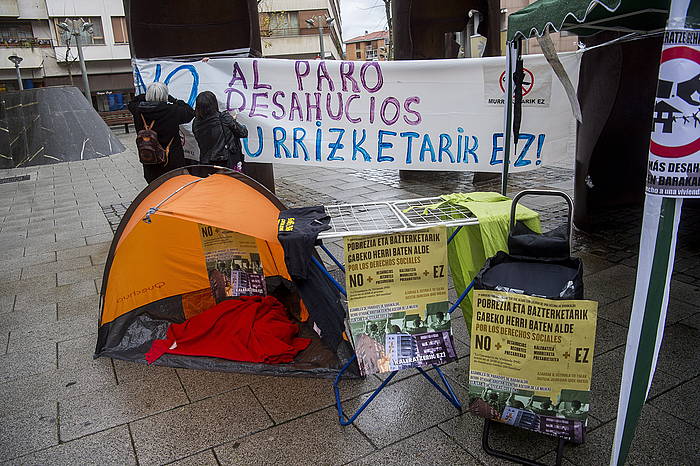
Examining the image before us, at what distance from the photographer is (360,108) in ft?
20.1

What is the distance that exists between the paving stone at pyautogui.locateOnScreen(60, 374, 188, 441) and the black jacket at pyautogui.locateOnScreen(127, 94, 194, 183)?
3.31 m

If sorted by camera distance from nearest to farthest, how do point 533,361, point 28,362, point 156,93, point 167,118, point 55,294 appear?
point 533,361, point 28,362, point 55,294, point 156,93, point 167,118

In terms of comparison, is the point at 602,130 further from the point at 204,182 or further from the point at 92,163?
the point at 92,163

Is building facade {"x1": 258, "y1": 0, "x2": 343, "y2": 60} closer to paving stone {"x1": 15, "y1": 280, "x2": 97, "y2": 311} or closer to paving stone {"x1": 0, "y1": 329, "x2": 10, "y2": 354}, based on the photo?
paving stone {"x1": 15, "y1": 280, "x2": 97, "y2": 311}

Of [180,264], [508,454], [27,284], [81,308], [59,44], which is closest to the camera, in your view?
[508,454]

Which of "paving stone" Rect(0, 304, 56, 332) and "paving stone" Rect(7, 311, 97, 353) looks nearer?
"paving stone" Rect(7, 311, 97, 353)

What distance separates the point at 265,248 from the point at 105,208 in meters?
5.60

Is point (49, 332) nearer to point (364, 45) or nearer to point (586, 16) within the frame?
point (586, 16)

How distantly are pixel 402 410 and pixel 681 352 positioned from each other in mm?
1993

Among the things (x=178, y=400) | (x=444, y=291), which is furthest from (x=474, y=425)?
(x=178, y=400)

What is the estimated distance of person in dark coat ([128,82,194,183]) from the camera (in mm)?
5676

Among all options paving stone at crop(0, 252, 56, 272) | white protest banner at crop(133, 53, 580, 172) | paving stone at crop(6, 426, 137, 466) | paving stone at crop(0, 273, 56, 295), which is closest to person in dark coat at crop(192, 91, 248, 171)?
white protest banner at crop(133, 53, 580, 172)

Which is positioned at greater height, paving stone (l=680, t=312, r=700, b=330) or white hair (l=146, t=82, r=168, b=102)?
white hair (l=146, t=82, r=168, b=102)

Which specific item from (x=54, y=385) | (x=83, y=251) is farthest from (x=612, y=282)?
(x=83, y=251)
